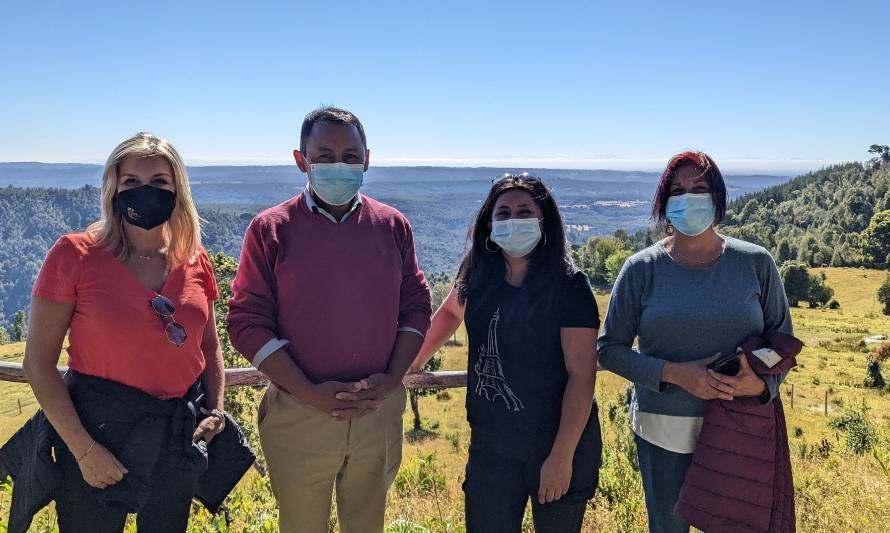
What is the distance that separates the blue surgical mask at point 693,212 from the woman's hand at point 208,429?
231 cm

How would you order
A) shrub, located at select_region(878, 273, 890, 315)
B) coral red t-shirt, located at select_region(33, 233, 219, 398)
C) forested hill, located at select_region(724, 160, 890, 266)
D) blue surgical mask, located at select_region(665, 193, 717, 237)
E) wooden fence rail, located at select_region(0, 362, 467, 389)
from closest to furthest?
1. coral red t-shirt, located at select_region(33, 233, 219, 398)
2. blue surgical mask, located at select_region(665, 193, 717, 237)
3. wooden fence rail, located at select_region(0, 362, 467, 389)
4. shrub, located at select_region(878, 273, 890, 315)
5. forested hill, located at select_region(724, 160, 890, 266)

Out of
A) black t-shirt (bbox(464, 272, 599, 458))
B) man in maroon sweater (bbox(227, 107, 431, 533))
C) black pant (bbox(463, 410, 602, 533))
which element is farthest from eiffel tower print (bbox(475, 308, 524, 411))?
man in maroon sweater (bbox(227, 107, 431, 533))

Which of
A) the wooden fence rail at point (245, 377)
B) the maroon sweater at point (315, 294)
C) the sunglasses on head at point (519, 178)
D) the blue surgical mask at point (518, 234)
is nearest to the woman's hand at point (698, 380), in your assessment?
the blue surgical mask at point (518, 234)

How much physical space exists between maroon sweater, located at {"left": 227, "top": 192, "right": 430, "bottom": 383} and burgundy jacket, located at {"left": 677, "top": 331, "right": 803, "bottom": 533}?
1.48 metres

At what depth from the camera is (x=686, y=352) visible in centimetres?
271

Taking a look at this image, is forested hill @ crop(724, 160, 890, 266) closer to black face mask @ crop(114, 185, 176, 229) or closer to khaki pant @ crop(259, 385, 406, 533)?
khaki pant @ crop(259, 385, 406, 533)

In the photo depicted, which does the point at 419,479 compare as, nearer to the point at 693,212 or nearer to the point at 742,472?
the point at 742,472

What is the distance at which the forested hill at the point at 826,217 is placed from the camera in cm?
10075

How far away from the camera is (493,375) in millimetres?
2619

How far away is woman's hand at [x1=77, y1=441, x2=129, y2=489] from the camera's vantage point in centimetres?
230

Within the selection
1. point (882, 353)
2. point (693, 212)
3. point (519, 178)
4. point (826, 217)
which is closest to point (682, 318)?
point (693, 212)

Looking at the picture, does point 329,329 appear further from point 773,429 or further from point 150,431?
point 773,429

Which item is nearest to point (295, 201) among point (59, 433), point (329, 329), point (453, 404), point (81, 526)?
point (329, 329)

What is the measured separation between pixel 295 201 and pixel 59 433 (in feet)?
4.27
